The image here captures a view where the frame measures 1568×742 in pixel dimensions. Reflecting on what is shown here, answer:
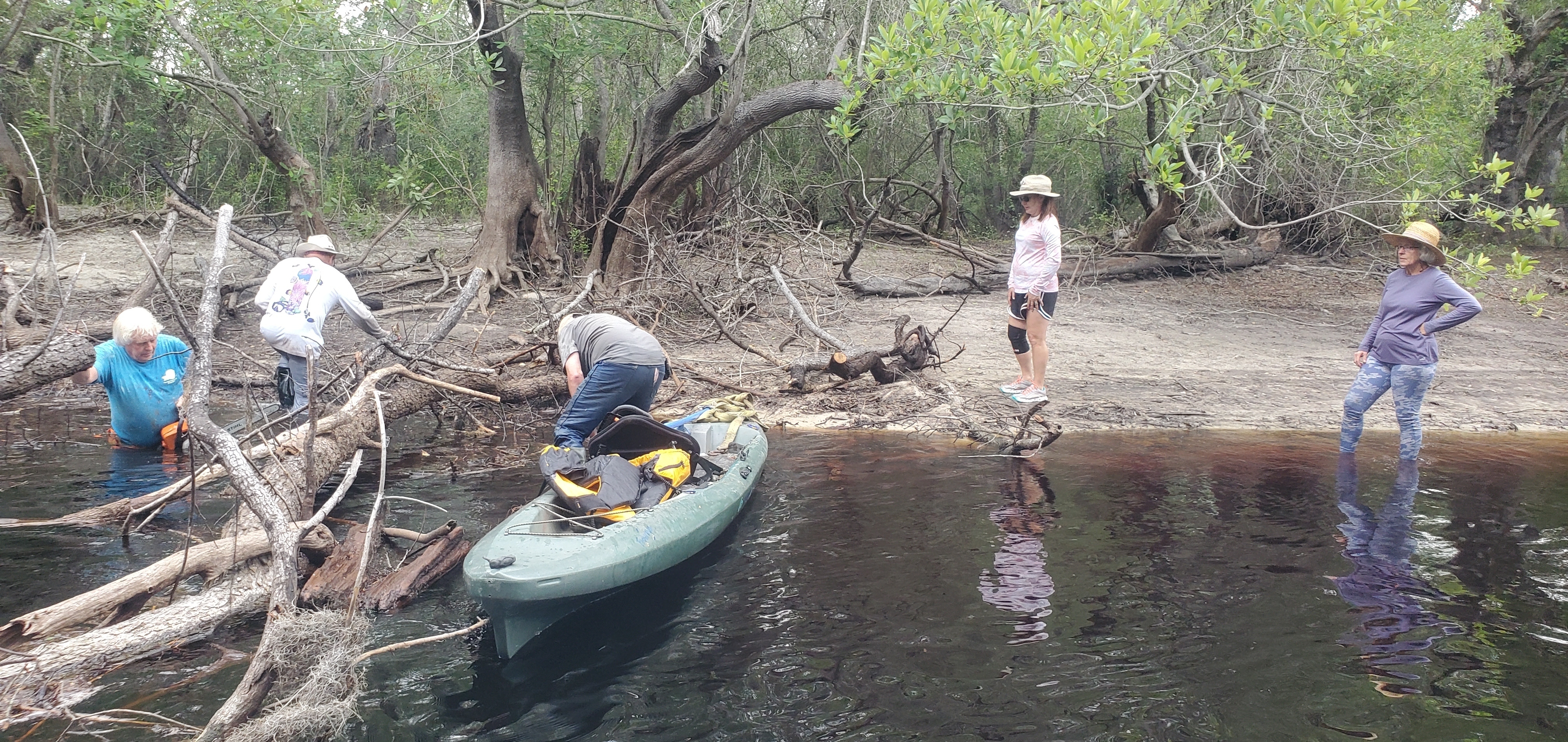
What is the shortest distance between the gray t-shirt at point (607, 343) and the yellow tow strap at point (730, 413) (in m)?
0.77

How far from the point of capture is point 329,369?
7.81 metres

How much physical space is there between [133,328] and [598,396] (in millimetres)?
3220

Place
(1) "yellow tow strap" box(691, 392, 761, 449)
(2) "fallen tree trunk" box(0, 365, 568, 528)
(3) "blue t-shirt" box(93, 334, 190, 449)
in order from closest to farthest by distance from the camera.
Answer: (2) "fallen tree trunk" box(0, 365, 568, 528) → (3) "blue t-shirt" box(93, 334, 190, 449) → (1) "yellow tow strap" box(691, 392, 761, 449)

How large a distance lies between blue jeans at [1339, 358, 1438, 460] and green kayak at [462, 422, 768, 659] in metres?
4.43

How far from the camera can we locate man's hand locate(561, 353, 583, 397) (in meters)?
6.14

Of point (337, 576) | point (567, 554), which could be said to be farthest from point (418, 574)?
point (567, 554)

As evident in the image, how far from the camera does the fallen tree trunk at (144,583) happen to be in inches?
150

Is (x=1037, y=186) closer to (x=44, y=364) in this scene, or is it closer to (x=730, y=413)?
(x=730, y=413)

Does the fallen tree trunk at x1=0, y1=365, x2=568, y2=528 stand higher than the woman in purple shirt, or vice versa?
the woman in purple shirt

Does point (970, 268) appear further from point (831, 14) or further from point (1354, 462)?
point (1354, 462)

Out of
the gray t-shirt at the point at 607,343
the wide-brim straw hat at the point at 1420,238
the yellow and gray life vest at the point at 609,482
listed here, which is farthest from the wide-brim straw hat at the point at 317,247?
the wide-brim straw hat at the point at 1420,238

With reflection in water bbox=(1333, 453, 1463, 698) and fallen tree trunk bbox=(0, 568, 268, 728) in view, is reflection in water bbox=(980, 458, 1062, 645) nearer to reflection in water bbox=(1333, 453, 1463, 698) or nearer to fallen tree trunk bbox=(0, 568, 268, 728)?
reflection in water bbox=(1333, 453, 1463, 698)

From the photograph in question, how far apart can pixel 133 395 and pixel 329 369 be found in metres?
1.42

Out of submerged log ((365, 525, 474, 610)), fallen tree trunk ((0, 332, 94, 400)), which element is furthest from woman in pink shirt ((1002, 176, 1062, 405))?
fallen tree trunk ((0, 332, 94, 400))
